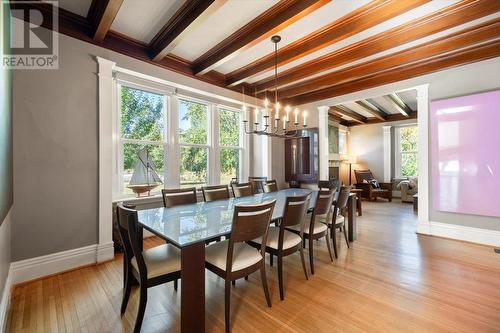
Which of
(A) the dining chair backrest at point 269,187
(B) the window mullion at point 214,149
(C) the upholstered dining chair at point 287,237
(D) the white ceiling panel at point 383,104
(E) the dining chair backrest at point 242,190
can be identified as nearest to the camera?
(C) the upholstered dining chair at point 287,237

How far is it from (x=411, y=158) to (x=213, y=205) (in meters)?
7.70

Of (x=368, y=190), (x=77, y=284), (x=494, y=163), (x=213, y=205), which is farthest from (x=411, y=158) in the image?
(x=77, y=284)

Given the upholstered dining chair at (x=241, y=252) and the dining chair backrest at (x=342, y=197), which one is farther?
the dining chair backrest at (x=342, y=197)

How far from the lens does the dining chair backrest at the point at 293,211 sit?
198 centimetres

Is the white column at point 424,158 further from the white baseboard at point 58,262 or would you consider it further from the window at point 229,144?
the white baseboard at point 58,262

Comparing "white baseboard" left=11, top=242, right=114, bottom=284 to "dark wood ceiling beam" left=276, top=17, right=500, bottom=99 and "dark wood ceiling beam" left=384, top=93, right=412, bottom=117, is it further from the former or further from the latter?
"dark wood ceiling beam" left=384, top=93, right=412, bottom=117

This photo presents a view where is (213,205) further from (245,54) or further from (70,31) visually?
(70,31)

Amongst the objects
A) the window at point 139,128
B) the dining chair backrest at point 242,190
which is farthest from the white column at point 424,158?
the window at point 139,128

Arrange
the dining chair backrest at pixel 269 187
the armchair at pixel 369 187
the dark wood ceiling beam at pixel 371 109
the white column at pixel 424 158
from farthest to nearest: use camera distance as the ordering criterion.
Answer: the armchair at pixel 369 187 → the dark wood ceiling beam at pixel 371 109 → the dining chair backrest at pixel 269 187 → the white column at pixel 424 158

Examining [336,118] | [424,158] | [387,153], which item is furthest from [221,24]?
[387,153]

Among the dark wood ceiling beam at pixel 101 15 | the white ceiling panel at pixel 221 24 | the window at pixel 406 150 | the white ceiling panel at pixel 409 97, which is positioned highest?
the white ceiling panel at pixel 409 97

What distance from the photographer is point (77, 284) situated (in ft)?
7.11

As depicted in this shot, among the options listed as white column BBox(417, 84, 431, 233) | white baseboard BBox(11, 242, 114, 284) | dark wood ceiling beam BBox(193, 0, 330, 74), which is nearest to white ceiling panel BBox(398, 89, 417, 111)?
white column BBox(417, 84, 431, 233)

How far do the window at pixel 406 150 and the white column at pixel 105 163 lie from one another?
27.9 feet
